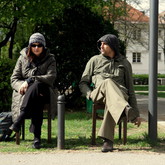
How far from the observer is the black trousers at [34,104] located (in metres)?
5.33

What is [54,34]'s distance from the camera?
10461 millimetres

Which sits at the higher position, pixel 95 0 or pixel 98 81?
pixel 95 0

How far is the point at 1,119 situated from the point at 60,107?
1174 mm

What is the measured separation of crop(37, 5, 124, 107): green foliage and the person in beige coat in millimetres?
4614

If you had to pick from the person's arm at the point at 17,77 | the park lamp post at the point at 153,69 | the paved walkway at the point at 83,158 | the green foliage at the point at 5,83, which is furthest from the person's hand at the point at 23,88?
the green foliage at the point at 5,83

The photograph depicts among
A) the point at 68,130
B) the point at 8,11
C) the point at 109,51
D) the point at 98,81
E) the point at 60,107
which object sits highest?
the point at 8,11

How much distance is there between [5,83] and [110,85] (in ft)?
16.0

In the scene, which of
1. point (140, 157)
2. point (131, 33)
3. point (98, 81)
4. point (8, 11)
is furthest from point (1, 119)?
point (131, 33)

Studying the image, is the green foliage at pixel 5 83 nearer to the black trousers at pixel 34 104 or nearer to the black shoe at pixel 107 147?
the black trousers at pixel 34 104

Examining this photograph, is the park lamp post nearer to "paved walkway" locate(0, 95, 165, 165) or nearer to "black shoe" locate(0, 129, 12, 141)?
"paved walkway" locate(0, 95, 165, 165)

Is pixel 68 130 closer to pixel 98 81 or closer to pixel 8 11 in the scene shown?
pixel 98 81

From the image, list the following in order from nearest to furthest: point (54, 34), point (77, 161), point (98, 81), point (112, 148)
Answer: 1. point (77, 161)
2. point (112, 148)
3. point (98, 81)
4. point (54, 34)

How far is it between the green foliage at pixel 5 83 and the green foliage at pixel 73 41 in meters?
1.37

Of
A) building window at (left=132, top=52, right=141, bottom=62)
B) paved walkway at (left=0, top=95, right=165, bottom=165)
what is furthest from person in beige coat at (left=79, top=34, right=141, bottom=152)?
building window at (left=132, top=52, right=141, bottom=62)
